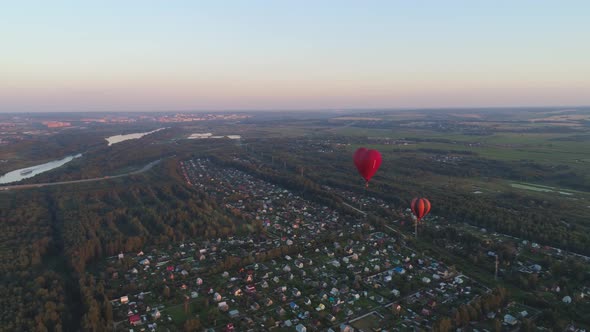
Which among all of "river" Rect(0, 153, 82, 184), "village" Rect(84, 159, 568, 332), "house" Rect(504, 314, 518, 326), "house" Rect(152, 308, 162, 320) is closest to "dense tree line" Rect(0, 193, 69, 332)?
"village" Rect(84, 159, 568, 332)

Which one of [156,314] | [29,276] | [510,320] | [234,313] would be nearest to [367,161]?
[510,320]

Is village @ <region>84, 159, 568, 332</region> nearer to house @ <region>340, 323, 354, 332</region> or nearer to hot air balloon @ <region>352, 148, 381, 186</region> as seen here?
house @ <region>340, 323, 354, 332</region>

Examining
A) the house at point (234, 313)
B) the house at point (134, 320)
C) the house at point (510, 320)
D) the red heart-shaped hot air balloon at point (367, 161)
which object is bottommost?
the house at point (510, 320)

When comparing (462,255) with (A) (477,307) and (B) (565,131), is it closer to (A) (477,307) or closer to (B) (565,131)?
(A) (477,307)

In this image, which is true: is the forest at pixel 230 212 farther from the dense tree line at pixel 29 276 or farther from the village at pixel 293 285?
the village at pixel 293 285

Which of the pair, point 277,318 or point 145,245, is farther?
point 145,245

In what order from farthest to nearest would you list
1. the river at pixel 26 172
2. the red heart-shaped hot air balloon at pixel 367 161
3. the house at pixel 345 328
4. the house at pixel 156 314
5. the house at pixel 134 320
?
the river at pixel 26 172 → the red heart-shaped hot air balloon at pixel 367 161 → the house at pixel 156 314 → the house at pixel 134 320 → the house at pixel 345 328

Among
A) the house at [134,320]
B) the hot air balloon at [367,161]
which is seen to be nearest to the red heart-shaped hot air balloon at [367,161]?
the hot air balloon at [367,161]

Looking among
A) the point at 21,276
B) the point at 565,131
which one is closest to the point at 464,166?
the point at 21,276

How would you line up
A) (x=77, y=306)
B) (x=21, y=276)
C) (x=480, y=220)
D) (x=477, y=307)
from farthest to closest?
(x=480, y=220), (x=21, y=276), (x=77, y=306), (x=477, y=307)
